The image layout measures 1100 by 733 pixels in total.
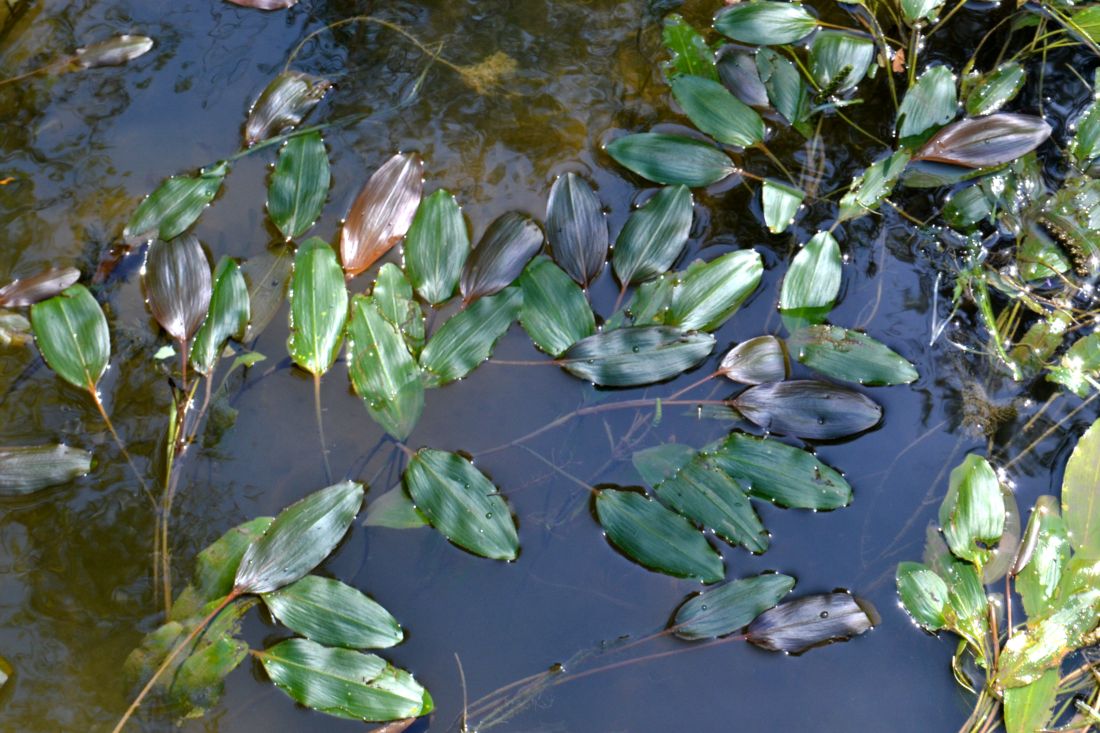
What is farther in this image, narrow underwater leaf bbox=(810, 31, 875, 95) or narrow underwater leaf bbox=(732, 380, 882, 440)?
narrow underwater leaf bbox=(810, 31, 875, 95)

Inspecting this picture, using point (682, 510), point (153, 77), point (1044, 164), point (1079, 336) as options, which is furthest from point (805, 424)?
point (153, 77)

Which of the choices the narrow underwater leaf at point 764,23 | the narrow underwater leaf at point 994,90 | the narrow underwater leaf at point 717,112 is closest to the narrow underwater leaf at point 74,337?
the narrow underwater leaf at point 717,112

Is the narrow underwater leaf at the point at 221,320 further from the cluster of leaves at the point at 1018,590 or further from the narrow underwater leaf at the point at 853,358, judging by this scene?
the cluster of leaves at the point at 1018,590

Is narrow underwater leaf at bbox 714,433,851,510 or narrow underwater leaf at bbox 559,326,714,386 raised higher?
narrow underwater leaf at bbox 559,326,714,386

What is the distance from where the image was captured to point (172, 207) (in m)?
1.77

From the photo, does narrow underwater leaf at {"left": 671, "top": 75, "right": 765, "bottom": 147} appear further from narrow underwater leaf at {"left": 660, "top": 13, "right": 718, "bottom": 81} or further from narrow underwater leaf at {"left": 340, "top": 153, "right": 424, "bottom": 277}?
narrow underwater leaf at {"left": 340, "top": 153, "right": 424, "bottom": 277}

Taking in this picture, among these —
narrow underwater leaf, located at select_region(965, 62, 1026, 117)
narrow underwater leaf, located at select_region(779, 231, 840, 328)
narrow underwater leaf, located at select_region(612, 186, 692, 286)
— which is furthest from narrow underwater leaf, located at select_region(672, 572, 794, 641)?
narrow underwater leaf, located at select_region(965, 62, 1026, 117)

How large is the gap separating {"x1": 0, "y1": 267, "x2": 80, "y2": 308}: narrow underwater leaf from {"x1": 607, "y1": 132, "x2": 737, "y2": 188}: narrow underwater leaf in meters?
1.12

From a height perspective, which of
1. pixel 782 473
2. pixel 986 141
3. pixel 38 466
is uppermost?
pixel 986 141

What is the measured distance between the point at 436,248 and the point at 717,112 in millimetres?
696

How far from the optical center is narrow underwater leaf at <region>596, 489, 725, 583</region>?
1518mm

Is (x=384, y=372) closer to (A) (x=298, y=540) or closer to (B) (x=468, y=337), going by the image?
(B) (x=468, y=337)

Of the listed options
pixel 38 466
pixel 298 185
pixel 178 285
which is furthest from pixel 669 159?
pixel 38 466

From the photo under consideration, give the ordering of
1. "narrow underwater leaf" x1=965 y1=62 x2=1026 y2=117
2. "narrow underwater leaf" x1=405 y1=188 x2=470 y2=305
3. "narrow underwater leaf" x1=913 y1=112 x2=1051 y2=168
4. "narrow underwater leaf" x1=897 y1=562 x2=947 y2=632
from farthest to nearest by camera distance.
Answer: "narrow underwater leaf" x1=965 y1=62 x2=1026 y2=117, "narrow underwater leaf" x1=913 y1=112 x2=1051 y2=168, "narrow underwater leaf" x1=405 y1=188 x2=470 y2=305, "narrow underwater leaf" x1=897 y1=562 x2=947 y2=632
